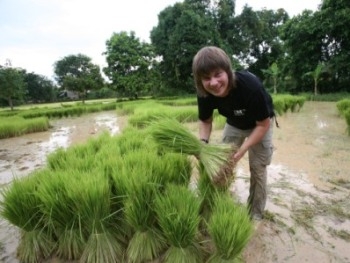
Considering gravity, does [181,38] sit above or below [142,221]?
above

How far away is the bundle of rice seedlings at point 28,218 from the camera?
6.14 feet

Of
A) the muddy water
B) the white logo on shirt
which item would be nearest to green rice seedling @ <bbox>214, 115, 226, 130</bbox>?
the muddy water

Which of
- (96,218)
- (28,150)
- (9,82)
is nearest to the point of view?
(96,218)

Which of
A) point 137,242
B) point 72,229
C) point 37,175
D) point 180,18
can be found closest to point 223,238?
point 137,242

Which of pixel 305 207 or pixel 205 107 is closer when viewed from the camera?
pixel 205 107

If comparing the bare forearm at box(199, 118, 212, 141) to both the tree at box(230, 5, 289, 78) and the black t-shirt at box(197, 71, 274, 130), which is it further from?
the tree at box(230, 5, 289, 78)

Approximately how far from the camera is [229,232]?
148 centimetres

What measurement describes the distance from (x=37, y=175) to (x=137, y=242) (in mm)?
965

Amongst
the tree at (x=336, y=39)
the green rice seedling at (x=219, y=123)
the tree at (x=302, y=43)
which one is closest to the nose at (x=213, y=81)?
the green rice seedling at (x=219, y=123)

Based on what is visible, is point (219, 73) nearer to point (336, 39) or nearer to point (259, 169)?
point (259, 169)

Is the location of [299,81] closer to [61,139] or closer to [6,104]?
[61,139]

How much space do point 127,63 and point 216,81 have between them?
23402mm

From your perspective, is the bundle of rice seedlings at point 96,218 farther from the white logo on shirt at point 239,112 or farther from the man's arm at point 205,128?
the white logo on shirt at point 239,112

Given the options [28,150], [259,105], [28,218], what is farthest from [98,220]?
[28,150]
